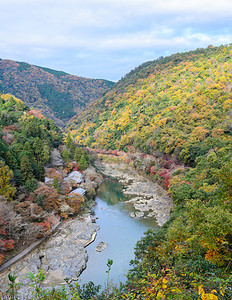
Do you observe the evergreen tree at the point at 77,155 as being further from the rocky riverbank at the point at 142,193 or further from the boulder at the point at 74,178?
the rocky riverbank at the point at 142,193

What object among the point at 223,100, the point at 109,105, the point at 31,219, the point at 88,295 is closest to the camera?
the point at 88,295

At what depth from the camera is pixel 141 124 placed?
50875 millimetres

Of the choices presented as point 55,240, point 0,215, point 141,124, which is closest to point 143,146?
point 141,124

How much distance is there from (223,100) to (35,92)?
9916 cm

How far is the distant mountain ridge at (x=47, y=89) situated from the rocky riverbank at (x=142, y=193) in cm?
6494

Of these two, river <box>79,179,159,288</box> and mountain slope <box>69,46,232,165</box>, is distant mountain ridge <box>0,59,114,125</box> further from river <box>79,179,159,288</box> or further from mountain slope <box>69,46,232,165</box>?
river <box>79,179,159,288</box>

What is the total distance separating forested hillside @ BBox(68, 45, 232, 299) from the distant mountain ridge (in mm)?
40220

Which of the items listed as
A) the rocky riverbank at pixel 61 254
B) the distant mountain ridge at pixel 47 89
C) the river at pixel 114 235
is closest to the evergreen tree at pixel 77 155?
the river at pixel 114 235

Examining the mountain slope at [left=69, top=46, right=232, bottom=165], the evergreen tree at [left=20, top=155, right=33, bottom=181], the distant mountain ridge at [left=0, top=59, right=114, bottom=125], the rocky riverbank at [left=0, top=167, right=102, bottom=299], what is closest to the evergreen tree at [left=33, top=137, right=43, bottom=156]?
the rocky riverbank at [left=0, top=167, right=102, bottom=299]

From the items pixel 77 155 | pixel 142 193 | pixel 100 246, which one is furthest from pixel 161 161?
pixel 100 246

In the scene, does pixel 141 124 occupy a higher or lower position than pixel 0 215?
higher

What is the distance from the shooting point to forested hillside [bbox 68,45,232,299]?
4828mm

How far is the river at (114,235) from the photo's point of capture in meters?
15.3

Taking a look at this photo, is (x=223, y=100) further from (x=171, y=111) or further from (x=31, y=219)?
(x=31, y=219)
